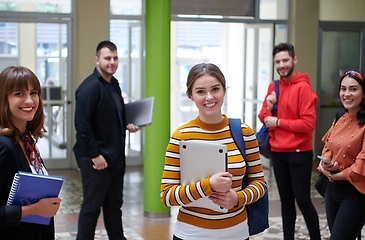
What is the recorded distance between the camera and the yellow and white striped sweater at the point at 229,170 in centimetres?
242

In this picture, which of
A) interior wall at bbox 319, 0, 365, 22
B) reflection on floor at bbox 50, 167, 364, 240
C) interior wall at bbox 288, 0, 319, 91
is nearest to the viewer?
reflection on floor at bbox 50, 167, 364, 240

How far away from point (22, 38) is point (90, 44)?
1.26 metres

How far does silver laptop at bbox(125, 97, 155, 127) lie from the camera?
4.45 metres

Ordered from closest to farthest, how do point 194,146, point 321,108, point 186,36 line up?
point 194,146, point 321,108, point 186,36

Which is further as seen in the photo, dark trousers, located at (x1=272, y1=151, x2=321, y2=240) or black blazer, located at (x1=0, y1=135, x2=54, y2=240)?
dark trousers, located at (x1=272, y1=151, x2=321, y2=240)

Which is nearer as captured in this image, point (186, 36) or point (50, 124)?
point (50, 124)

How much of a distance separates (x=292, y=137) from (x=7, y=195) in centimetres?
277

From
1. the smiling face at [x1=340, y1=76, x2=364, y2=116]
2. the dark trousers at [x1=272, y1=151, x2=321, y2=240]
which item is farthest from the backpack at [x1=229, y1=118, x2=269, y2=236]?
the dark trousers at [x1=272, y1=151, x2=321, y2=240]

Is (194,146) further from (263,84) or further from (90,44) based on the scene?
(263,84)

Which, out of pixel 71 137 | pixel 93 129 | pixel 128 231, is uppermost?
pixel 93 129

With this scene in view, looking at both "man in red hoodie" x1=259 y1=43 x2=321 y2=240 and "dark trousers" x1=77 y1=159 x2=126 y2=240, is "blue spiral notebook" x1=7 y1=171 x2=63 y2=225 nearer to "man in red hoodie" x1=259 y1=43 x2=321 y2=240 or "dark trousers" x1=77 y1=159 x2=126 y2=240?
"dark trousers" x1=77 y1=159 x2=126 y2=240

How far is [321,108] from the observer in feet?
33.8

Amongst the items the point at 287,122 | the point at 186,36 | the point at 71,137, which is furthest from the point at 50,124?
the point at 186,36

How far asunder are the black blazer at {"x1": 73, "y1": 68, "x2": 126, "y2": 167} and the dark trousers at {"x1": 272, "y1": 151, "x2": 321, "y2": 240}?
1.40 meters
